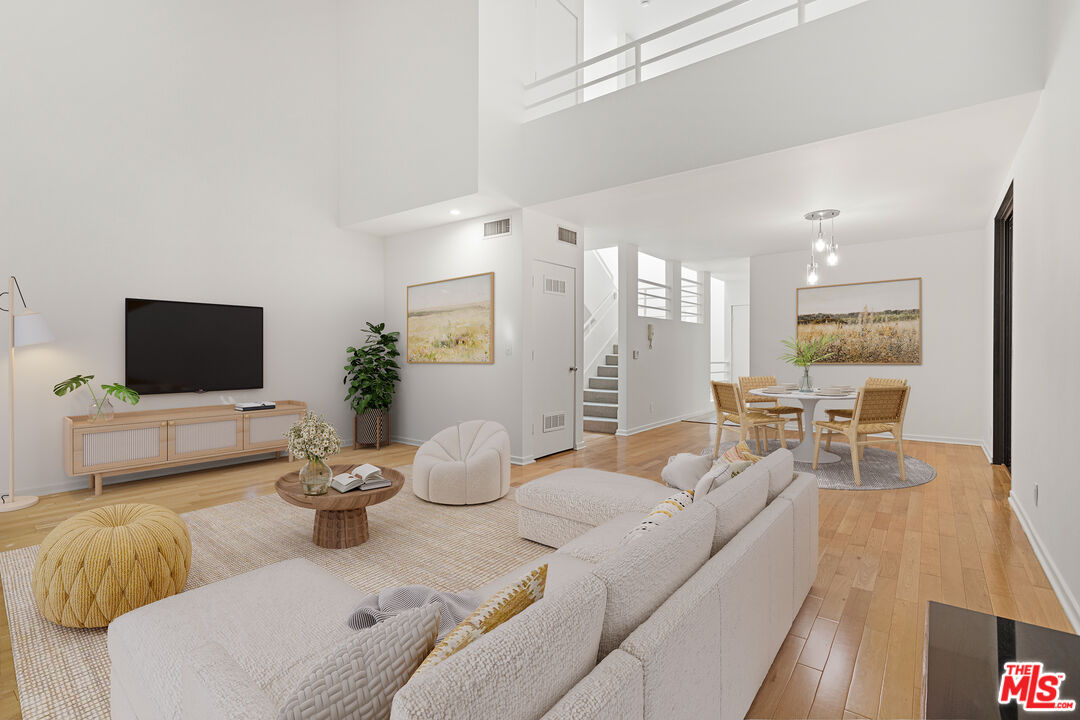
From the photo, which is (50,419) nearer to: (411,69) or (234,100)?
(234,100)

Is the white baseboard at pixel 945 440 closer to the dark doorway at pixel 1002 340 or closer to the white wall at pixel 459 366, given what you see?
the dark doorway at pixel 1002 340

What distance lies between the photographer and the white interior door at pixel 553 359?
18.3 feet

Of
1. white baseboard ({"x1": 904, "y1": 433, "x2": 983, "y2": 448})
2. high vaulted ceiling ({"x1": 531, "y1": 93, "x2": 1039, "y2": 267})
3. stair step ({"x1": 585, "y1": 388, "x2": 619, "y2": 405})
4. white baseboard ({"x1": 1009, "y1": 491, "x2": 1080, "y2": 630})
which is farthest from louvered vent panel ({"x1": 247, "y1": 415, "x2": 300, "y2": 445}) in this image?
white baseboard ({"x1": 904, "y1": 433, "x2": 983, "y2": 448})

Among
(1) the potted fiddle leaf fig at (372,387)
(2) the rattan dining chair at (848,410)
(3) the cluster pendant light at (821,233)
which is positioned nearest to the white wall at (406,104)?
(1) the potted fiddle leaf fig at (372,387)

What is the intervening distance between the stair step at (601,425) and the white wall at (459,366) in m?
1.99

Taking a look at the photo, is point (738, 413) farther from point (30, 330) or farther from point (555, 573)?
point (30, 330)

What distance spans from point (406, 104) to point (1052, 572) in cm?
616

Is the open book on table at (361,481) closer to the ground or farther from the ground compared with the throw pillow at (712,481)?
closer to the ground

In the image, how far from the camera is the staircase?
7.50 metres

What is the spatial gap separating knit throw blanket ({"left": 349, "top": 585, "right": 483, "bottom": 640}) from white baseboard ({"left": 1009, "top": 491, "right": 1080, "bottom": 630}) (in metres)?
2.52

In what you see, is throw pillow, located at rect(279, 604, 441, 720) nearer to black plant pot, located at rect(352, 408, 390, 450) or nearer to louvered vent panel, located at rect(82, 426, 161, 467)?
louvered vent panel, located at rect(82, 426, 161, 467)

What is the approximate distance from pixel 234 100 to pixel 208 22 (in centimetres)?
72

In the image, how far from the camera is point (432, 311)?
624 cm

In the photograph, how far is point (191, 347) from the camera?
201 inches
